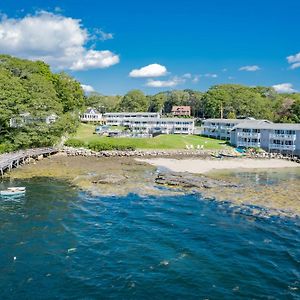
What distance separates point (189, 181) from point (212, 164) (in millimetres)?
21866

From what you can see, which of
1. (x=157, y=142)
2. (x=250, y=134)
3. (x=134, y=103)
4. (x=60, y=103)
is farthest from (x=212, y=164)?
(x=134, y=103)

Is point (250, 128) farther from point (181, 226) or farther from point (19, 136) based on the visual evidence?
point (181, 226)

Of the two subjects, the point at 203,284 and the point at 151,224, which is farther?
the point at 151,224

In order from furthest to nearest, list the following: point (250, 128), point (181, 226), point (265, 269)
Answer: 1. point (250, 128)
2. point (181, 226)
3. point (265, 269)

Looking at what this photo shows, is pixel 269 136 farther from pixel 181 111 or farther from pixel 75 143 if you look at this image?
pixel 181 111

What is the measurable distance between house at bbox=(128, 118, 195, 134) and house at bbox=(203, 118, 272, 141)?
5392 mm

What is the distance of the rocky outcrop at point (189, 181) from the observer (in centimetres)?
5539

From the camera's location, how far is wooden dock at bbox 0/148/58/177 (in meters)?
63.1

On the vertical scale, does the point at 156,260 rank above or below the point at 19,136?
below

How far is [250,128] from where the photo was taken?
98.6 metres

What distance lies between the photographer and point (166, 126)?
413 feet

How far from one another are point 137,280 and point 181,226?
1224cm

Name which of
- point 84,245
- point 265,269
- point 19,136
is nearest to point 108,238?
point 84,245

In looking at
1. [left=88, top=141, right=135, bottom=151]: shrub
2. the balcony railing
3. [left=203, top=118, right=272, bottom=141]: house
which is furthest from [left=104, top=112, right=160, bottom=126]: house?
the balcony railing
